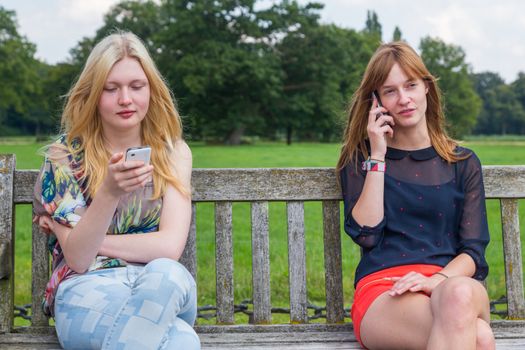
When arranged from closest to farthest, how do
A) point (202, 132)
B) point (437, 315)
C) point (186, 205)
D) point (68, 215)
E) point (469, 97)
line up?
1. point (437, 315)
2. point (68, 215)
3. point (186, 205)
4. point (202, 132)
5. point (469, 97)

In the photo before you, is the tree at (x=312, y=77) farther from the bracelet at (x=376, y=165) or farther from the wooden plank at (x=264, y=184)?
the bracelet at (x=376, y=165)

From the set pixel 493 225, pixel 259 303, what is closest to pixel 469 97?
pixel 493 225

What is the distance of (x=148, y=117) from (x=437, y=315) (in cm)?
152

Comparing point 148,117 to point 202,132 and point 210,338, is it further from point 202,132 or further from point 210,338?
point 202,132

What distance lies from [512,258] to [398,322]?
3.34 feet

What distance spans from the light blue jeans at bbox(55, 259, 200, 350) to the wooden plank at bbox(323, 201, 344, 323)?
0.86 m

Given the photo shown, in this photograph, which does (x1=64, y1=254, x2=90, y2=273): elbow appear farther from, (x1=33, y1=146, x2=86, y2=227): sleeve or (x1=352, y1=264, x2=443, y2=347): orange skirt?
(x1=352, y1=264, x2=443, y2=347): orange skirt

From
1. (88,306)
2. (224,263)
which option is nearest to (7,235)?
(88,306)

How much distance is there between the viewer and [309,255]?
6672 millimetres

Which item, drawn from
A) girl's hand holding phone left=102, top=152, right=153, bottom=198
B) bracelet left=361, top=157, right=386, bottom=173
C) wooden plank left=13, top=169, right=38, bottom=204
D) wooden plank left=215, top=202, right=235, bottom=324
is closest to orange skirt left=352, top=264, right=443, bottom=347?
bracelet left=361, top=157, right=386, bottom=173

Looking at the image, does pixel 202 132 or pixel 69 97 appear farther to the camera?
pixel 202 132

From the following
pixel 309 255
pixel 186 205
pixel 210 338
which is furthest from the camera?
pixel 309 255

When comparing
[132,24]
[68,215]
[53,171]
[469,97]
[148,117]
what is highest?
[132,24]

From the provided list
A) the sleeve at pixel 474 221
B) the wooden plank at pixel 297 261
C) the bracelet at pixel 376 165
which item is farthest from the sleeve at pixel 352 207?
the sleeve at pixel 474 221
